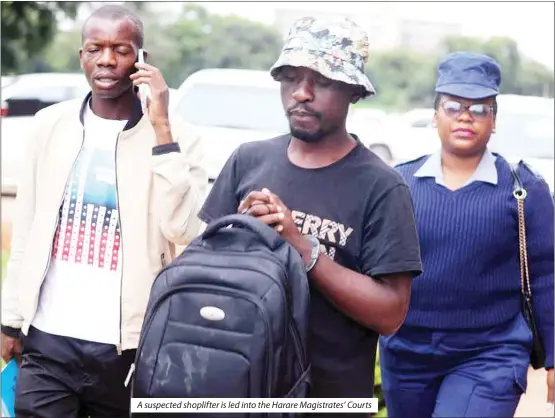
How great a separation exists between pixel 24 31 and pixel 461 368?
183 centimetres

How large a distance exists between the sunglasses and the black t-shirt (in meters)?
0.69

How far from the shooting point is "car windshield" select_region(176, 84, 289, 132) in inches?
114

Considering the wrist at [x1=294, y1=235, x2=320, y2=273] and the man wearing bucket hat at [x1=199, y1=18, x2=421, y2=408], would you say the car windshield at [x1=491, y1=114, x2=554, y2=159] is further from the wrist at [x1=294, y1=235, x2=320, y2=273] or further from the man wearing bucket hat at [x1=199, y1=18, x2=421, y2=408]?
the wrist at [x1=294, y1=235, x2=320, y2=273]

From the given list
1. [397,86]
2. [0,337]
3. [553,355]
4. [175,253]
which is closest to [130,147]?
[175,253]

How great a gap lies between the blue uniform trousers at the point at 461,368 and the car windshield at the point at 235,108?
803mm

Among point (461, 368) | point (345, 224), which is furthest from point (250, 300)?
point (461, 368)

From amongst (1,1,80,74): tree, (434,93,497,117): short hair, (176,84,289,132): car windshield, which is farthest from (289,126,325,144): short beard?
(1,1,80,74): tree

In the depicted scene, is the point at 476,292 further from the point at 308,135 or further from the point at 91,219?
the point at 91,219

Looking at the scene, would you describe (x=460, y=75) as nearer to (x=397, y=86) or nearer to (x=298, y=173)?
(x=397, y=86)

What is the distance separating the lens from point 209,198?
88.3 inches

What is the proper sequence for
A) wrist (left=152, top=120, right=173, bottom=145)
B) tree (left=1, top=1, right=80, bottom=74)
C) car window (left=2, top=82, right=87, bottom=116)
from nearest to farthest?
wrist (left=152, top=120, right=173, bottom=145)
car window (left=2, top=82, right=87, bottom=116)
tree (left=1, top=1, right=80, bottom=74)

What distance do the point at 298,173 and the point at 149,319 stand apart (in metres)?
0.50

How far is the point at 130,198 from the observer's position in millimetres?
2432
